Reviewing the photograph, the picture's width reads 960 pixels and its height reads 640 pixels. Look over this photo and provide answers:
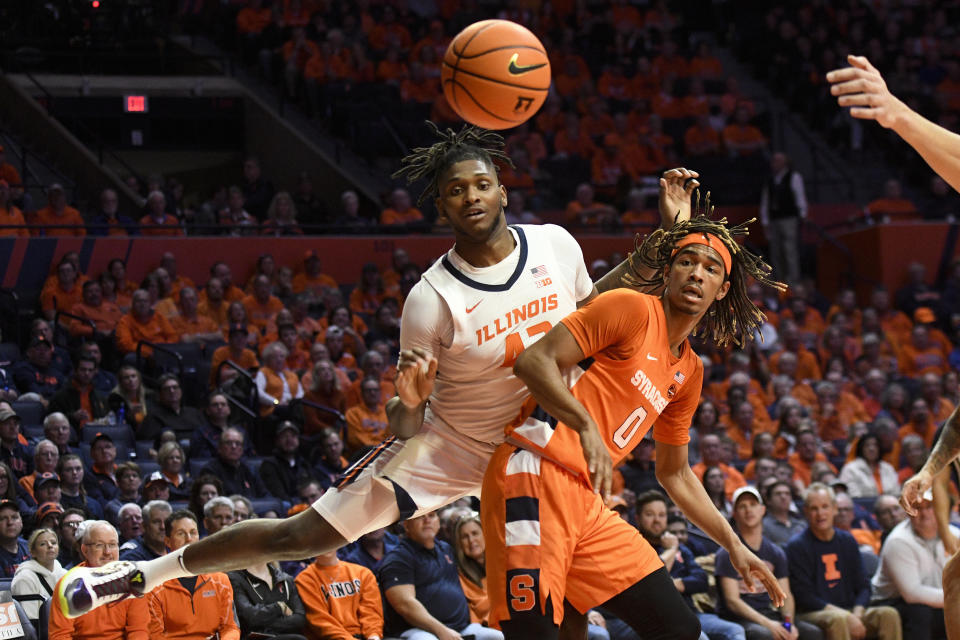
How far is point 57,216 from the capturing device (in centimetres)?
1430

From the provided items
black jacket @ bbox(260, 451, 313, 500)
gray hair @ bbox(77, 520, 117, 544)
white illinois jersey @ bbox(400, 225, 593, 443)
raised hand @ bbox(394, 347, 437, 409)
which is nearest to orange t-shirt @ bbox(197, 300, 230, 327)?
black jacket @ bbox(260, 451, 313, 500)

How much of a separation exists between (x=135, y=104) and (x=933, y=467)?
14286mm

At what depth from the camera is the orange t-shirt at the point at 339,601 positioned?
8859mm

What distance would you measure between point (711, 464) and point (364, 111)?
26.2ft

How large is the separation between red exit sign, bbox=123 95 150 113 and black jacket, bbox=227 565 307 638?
10402 millimetres

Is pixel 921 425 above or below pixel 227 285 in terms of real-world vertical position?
below

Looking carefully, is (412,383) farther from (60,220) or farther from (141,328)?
(60,220)

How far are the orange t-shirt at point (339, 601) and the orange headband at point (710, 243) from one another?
4734mm

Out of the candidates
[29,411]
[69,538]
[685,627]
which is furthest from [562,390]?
[29,411]

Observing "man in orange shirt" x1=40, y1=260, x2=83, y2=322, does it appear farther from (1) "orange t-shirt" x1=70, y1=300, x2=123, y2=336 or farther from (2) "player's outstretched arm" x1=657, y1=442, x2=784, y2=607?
(2) "player's outstretched arm" x1=657, y1=442, x2=784, y2=607

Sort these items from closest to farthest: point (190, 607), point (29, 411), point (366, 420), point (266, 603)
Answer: point (190, 607) → point (266, 603) → point (29, 411) → point (366, 420)

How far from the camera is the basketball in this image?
6008 millimetres

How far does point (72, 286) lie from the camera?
517 inches

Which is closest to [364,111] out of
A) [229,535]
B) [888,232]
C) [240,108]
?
[240,108]
